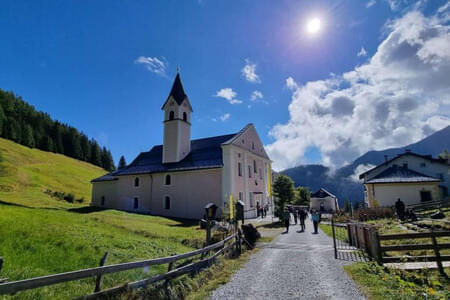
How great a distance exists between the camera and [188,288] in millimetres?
6840

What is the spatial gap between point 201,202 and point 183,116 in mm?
12071

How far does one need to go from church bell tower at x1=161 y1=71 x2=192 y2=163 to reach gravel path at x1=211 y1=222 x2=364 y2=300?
22.5 meters

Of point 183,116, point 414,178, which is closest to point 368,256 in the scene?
point 414,178

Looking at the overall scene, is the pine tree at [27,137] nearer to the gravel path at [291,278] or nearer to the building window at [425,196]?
the gravel path at [291,278]

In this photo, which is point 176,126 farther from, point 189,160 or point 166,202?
point 166,202

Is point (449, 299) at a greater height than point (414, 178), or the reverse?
point (414, 178)

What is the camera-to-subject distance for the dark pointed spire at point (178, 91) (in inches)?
1324

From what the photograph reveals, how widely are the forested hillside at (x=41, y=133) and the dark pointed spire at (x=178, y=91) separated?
55560mm

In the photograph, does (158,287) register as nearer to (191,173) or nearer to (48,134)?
(191,173)

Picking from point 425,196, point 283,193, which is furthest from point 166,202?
point 425,196

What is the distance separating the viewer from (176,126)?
32750mm

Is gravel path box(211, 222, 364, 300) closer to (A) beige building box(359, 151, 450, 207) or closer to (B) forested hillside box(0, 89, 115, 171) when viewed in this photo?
(A) beige building box(359, 151, 450, 207)

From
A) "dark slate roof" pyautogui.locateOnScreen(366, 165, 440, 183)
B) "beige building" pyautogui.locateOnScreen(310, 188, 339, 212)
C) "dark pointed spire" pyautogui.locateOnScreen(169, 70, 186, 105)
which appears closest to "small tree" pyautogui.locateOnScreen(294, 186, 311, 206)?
"beige building" pyautogui.locateOnScreen(310, 188, 339, 212)

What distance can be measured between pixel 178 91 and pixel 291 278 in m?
30.3
